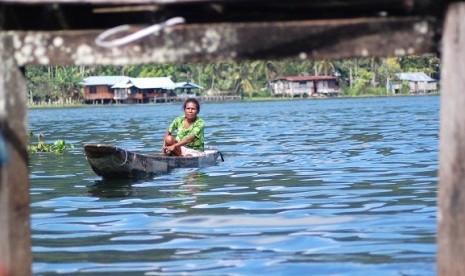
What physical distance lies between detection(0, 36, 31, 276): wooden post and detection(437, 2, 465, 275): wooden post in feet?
6.21

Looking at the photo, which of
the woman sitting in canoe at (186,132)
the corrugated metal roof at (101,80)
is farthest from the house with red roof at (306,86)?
the woman sitting in canoe at (186,132)

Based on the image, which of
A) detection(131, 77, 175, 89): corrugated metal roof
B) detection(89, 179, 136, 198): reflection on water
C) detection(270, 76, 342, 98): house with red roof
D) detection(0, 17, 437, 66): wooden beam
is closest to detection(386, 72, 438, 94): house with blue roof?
detection(270, 76, 342, 98): house with red roof

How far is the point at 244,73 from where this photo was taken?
3819 inches

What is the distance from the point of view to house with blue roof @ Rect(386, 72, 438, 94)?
97000 millimetres

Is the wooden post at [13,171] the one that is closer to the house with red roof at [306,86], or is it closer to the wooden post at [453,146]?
the wooden post at [453,146]

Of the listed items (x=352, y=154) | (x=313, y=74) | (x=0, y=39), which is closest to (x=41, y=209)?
(x=0, y=39)

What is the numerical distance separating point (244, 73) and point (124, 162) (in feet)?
276

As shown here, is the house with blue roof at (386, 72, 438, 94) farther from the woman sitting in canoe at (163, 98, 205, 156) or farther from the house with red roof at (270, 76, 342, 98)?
the woman sitting in canoe at (163, 98, 205, 156)

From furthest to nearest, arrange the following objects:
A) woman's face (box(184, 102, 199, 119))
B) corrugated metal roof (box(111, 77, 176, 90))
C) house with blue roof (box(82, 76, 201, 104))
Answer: house with blue roof (box(82, 76, 201, 104)) → corrugated metal roof (box(111, 77, 176, 90)) → woman's face (box(184, 102, 199, 119))

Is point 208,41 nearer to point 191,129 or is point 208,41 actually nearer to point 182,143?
point 182,143

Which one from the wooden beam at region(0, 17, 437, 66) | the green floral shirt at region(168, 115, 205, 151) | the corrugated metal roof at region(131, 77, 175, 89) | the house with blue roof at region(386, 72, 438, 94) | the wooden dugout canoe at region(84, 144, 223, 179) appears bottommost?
the house with blue roof at region(386, 72, 438, 94)

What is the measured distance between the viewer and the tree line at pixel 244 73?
92312 millimetres

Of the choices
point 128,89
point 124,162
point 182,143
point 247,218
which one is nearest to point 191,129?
point 182,143

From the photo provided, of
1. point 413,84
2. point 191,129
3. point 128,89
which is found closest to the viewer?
point 191,129
